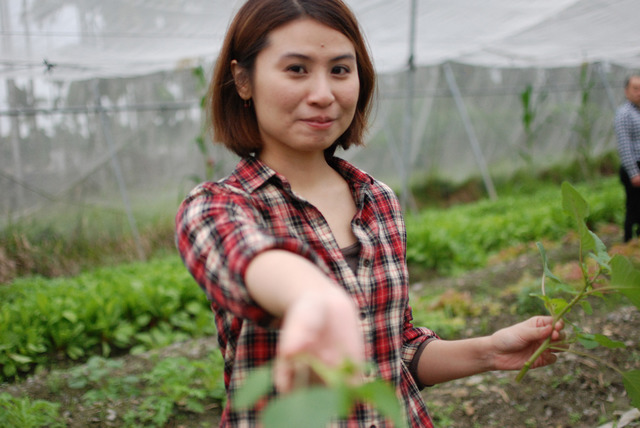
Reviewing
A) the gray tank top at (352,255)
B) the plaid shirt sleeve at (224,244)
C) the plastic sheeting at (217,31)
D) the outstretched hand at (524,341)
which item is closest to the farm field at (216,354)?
the outstretched hand at (524,341)

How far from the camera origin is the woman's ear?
107 centimetres

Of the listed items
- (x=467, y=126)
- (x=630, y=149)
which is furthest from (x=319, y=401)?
(x=467, y=126)

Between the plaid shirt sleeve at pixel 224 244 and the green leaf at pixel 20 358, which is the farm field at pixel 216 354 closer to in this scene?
the green leaf at pixel 20 358

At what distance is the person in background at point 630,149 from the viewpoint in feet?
14.0

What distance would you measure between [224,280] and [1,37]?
437 cm

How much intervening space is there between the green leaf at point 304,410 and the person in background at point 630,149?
4527 mm

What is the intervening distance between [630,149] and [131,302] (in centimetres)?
394

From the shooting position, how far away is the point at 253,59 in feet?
3.32

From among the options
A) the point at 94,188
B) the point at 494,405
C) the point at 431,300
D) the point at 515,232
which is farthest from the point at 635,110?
the point at 94,188

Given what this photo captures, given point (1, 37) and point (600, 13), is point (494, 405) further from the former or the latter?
point (600, 13)

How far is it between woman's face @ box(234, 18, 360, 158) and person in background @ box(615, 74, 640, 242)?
401 cm

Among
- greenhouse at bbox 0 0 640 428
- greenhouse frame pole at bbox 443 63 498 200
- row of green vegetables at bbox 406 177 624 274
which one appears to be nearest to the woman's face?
greenhouse at bbox 0 0 640 428

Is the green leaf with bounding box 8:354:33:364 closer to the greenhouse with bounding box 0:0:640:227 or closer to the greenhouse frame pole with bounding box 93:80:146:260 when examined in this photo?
the greenhouse with bounding box 0:0:640:227

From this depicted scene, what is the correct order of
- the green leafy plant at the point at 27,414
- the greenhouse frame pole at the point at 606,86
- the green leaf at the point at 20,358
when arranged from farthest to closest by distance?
1. the greenhouse frame pole at the point at 606,86
2. the green leaf at the point at 20,358
3. the green leafy plant at the point at 27,414
